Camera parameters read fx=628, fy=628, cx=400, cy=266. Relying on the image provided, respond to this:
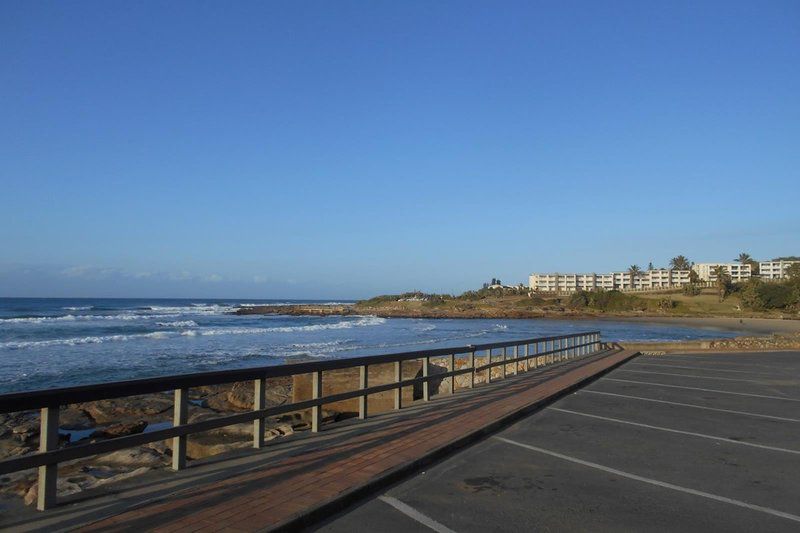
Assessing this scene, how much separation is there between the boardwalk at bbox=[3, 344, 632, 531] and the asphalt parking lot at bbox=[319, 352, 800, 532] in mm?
234

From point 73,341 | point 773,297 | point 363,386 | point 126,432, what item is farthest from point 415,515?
point 773,297

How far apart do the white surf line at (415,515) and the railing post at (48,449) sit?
2.83 metres

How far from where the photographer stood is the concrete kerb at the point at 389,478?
203 inches

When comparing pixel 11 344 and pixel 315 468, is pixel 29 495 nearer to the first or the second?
pixel 315 468

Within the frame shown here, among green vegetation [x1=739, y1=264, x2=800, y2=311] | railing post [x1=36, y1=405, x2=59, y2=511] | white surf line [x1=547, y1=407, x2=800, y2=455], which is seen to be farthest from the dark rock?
green vegetation [x1=739, y1=264, x2=800, y2=311]

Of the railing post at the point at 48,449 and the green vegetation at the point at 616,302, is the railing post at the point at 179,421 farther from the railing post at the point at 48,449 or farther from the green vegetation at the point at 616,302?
the green vegetation at the point at 616,302

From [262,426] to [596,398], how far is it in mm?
8271

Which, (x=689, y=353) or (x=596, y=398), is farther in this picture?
(x=689, y=353)

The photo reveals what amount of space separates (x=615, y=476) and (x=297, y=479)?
3.55 m

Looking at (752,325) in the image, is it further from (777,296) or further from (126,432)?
(126,432)

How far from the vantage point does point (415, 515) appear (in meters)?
5.56

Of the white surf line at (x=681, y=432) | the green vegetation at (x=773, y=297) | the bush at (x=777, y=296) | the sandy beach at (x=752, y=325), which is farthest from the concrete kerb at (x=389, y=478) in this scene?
the bush at (x=777, y=296)

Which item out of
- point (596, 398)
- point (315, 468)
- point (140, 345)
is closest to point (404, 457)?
point (315, 468)

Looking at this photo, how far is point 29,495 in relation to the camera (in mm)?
6879
